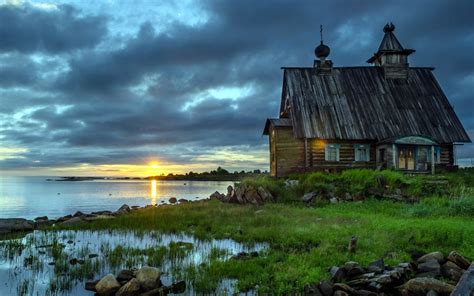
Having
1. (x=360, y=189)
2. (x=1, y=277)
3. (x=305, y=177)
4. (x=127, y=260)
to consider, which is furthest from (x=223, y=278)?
(x=305, y=177)

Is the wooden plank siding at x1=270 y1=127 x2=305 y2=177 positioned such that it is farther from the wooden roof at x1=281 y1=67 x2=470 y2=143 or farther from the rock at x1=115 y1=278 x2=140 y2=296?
the rock at x1=115 y1=278 x2=140 y2=296

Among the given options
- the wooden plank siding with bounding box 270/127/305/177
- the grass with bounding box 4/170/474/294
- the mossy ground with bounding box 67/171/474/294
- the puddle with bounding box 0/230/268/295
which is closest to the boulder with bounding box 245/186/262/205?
the mossy ground with bounding box 67/171/474/294

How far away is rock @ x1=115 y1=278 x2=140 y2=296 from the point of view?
9336mm

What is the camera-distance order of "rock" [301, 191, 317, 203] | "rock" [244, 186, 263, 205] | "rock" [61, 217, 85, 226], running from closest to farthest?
"rock" [61, 217, 85, 226]
"rock" [301, 191, 317, 203]
"rock" [244, 186, 263, 205]

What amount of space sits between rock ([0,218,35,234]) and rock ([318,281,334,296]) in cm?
1798

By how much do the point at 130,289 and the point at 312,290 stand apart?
14.5 ft

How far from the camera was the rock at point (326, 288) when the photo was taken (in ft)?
28.8

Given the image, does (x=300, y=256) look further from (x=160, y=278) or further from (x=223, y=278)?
(x=160, y=278)

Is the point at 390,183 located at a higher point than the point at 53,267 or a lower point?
higher

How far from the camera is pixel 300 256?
455 inches

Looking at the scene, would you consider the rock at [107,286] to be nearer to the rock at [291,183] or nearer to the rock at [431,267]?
the rock at [431,267]

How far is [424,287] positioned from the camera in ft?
27.6

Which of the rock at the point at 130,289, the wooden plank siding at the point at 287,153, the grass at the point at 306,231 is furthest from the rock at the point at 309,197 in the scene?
the rock at the point at 130,289

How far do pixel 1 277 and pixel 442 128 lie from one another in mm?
32922
